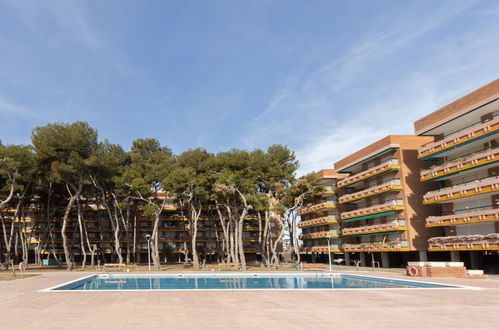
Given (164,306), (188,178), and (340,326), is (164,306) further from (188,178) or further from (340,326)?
(188,178)

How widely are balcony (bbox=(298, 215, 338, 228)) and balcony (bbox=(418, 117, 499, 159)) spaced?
21.3 m

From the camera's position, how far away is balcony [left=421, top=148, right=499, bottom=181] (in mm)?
34844

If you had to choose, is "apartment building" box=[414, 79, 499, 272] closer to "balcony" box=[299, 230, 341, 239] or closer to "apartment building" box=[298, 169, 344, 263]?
"balcony" box=[299, 230, 341, 239]

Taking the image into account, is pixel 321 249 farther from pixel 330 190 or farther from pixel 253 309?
pixel 253 309

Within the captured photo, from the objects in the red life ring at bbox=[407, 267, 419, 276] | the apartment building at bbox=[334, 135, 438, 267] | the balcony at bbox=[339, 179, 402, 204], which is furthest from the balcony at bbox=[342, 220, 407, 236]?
the red life ring at bbox=[407, 267, 419, 276]

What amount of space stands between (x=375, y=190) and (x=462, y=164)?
1263cm

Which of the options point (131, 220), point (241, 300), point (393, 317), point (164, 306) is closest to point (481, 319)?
point (393, 317)

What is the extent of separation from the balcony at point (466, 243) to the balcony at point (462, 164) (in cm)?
640

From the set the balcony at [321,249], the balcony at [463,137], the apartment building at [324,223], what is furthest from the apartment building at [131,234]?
the balcony at [463,137]

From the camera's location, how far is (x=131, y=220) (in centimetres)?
7881

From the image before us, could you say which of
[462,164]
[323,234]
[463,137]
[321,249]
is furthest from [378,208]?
[321,249]

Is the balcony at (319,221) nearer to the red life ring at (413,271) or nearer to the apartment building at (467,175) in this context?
the apartment building at (467,175)

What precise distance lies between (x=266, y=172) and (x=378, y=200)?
15.3m

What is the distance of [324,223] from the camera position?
210 ft
